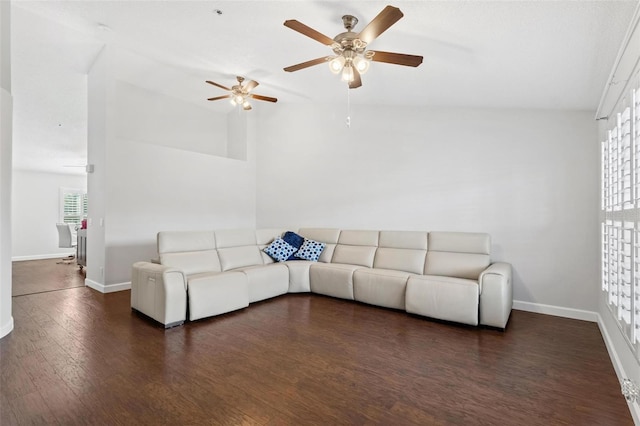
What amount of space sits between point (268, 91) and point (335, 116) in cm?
122

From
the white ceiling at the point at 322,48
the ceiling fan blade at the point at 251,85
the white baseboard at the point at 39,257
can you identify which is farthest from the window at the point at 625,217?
the white baseboard at the point at 39,257

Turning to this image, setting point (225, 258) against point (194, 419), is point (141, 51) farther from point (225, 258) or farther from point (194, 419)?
point (194, 419)

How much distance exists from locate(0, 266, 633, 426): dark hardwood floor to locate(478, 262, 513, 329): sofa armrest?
12 centimetres

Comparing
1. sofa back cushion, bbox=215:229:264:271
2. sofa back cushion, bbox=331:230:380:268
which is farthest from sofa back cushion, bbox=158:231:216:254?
sofa back cushion, bbox=331:230:380:268

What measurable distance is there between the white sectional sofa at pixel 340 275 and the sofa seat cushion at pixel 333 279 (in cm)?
1

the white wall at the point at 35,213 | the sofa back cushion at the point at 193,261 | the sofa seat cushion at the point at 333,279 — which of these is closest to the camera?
the sofa back cushion at the point at 193,261

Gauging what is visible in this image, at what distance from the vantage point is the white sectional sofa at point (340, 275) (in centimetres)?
319

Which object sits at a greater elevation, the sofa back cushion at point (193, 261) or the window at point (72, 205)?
the window at point (72, 205)

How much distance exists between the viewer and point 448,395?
200 centimetres

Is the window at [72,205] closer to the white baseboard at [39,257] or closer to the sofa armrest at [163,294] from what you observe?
the white baseboard at [39,257]

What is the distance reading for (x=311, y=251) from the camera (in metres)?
4.92

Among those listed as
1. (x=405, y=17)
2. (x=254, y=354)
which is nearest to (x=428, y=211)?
(x=405, y=17)

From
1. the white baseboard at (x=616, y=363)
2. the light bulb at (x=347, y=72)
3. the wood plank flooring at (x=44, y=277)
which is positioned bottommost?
the wood plank flooring at (x=44, y=277)

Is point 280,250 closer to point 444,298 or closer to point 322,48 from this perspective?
point 444,298
